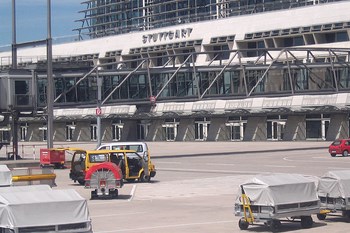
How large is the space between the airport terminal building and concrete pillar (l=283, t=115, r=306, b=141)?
11 centimetres

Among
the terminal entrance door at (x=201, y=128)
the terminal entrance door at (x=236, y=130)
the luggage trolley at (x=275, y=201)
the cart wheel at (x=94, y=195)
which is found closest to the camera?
the luggage trolley at (x=275, y=201)

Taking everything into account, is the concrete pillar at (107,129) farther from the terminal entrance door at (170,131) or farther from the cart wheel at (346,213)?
the cart wheel at (346,213)

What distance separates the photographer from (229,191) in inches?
1312

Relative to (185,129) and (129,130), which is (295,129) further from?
(129,130)

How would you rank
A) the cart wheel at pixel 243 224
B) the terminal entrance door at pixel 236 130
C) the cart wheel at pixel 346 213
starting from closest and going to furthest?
the cart wheel at pixel 243 224 → the cart wheel at pixel 346 213 → the terminal entrance door at pixel 236 130

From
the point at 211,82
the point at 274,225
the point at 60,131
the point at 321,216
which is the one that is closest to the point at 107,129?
the point at 60,131

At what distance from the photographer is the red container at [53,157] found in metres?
53.2

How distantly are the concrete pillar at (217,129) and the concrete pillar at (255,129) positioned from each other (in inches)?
138

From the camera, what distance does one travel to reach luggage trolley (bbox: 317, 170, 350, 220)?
72.6 ft

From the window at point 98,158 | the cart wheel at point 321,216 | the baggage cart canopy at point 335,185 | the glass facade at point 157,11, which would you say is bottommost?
the cart wheel at point 321,216

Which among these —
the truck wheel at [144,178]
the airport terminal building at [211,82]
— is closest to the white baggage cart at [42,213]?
the truck wheel at [144,178]

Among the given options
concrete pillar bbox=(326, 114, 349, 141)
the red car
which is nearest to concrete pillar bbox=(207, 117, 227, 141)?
concrete pillar bbox=(326, 114, 349, 141)

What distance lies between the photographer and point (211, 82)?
88.7 meters

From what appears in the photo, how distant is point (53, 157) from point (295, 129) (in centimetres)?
4122
